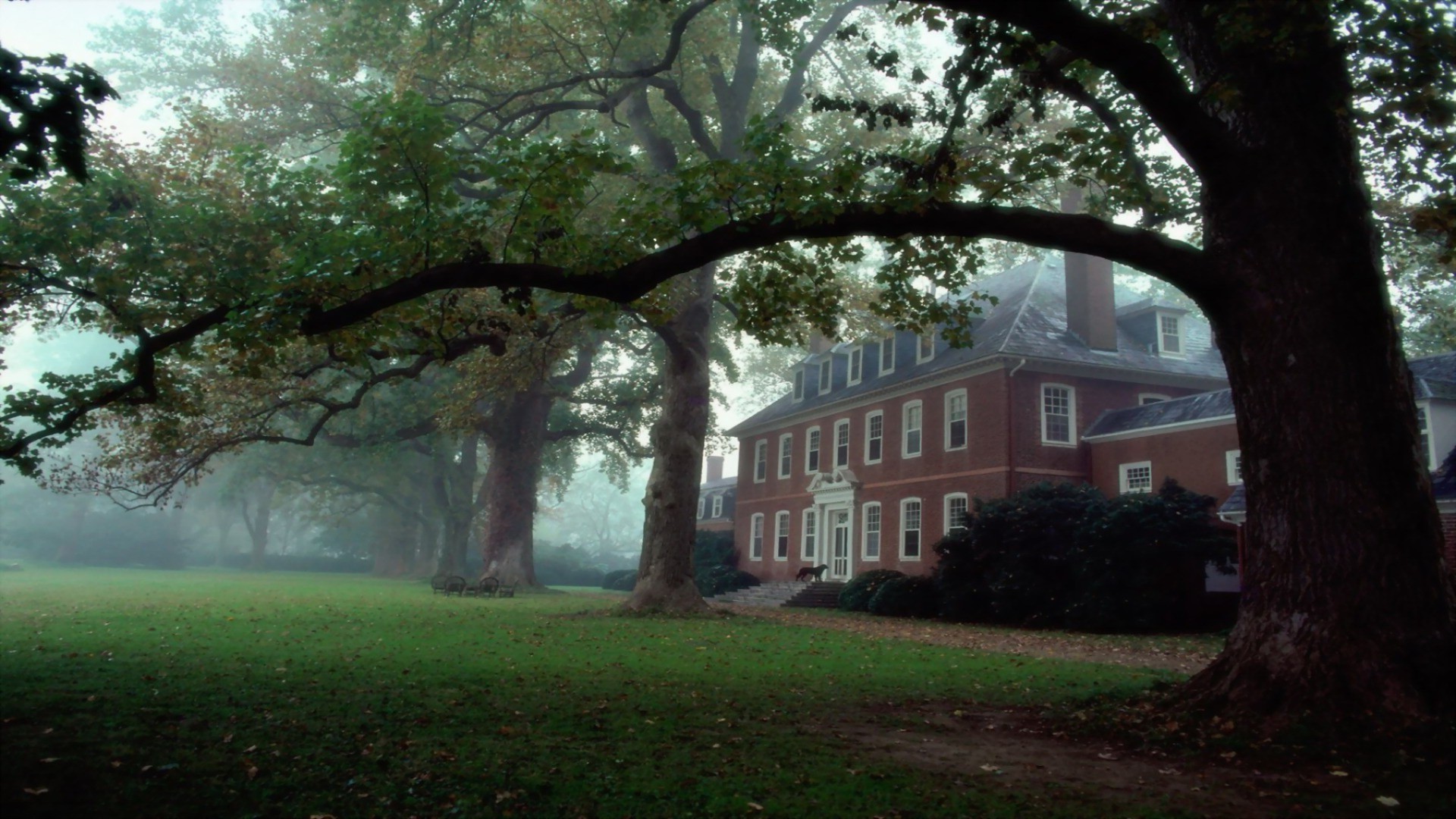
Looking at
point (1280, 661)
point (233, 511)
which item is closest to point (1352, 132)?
point (1280, 661)

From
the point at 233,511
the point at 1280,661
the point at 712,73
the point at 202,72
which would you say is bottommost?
the point at 1280,661

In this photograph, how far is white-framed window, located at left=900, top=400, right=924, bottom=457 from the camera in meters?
30.8

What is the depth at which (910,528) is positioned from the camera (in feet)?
100

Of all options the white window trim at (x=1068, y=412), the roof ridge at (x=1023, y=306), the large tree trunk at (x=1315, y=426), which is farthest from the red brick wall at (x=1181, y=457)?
the large tree trunk at (x=1315, y=426)

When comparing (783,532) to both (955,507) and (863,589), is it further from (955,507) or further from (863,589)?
(863,589)

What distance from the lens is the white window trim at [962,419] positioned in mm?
28453

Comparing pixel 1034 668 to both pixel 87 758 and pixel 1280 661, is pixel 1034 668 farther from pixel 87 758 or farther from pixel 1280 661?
pixel 87 758

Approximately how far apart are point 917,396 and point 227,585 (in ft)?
83.5

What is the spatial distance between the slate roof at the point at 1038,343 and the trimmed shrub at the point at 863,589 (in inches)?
256

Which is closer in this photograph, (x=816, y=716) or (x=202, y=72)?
(x=816, y=716)

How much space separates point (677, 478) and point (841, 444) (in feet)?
45.7

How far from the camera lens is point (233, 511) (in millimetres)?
65875

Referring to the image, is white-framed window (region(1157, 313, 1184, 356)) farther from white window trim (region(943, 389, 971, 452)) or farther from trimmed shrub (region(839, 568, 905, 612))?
trimmed shrub (region(839, 568, 905, 612))

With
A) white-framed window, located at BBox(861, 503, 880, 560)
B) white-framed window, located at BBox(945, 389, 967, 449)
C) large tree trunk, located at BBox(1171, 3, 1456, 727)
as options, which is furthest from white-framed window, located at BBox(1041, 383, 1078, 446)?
large tree trunk, located at BBox(1171, 3, 1456, 727)
